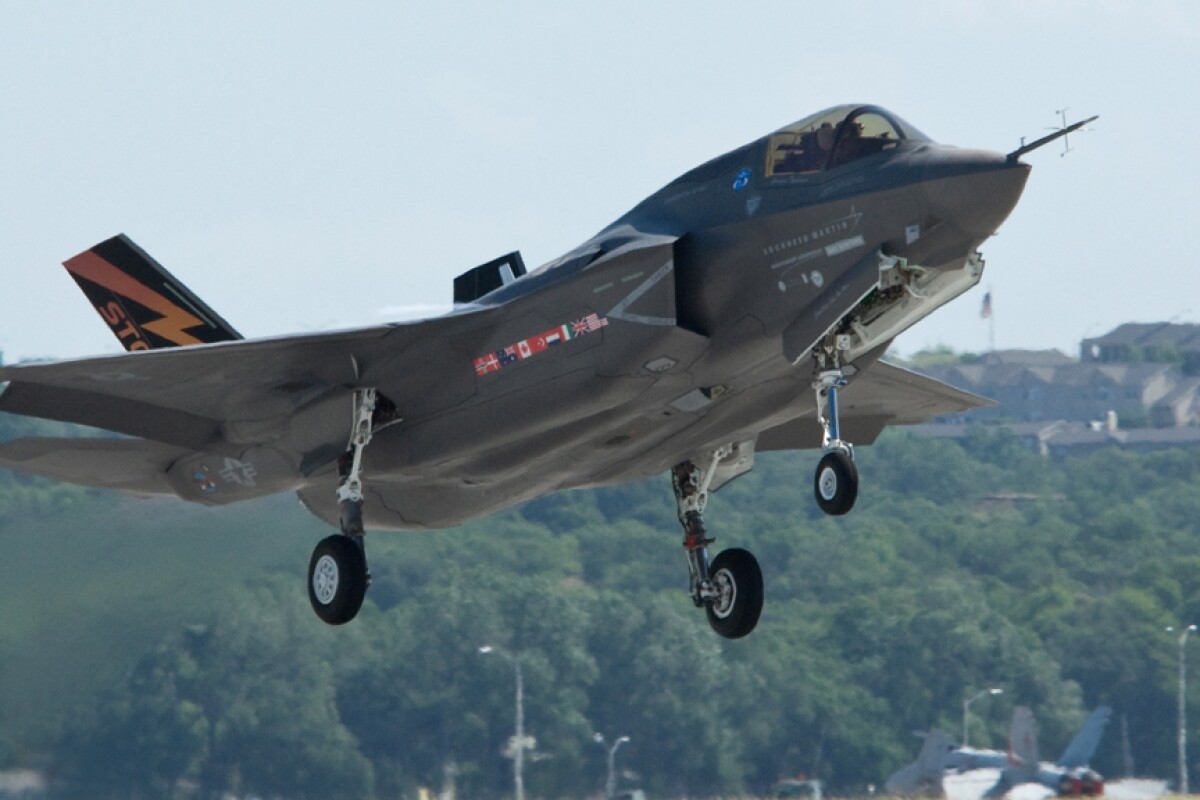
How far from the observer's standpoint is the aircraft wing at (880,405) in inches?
777

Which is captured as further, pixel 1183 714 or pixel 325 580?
pixel 1183 714

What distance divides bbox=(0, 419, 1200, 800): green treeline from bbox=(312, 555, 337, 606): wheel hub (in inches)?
227

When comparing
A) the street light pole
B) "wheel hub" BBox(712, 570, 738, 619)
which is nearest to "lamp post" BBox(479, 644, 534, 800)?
the street light pole

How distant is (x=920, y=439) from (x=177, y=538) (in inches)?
2408

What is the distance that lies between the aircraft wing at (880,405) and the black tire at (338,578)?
4.89 meters

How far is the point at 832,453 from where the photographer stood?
15.3 m

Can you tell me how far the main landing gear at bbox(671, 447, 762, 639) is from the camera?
1873cm

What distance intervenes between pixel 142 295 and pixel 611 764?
2421 centimetres

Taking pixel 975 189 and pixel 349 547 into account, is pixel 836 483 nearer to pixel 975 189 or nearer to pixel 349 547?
pixel 975 189

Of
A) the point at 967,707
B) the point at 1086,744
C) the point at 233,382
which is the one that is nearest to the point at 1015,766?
the point at 1086,744

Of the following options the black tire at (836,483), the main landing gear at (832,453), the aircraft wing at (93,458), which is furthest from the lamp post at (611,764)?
the black tire at (836,483)

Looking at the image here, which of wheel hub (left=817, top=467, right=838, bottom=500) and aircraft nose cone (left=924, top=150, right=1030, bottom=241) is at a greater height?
aircraft nose cone (left=924, top=150, right=1030, bottom=241)

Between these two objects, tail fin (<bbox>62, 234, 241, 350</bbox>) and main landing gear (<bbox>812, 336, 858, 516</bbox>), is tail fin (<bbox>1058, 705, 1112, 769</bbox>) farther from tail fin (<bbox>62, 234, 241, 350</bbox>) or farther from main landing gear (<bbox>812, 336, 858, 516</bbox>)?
main landing gear (<bbox>812, 336, 858, 516</bbox>)

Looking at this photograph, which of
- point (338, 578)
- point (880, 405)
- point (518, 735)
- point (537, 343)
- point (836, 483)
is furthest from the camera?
point (518, 735)
